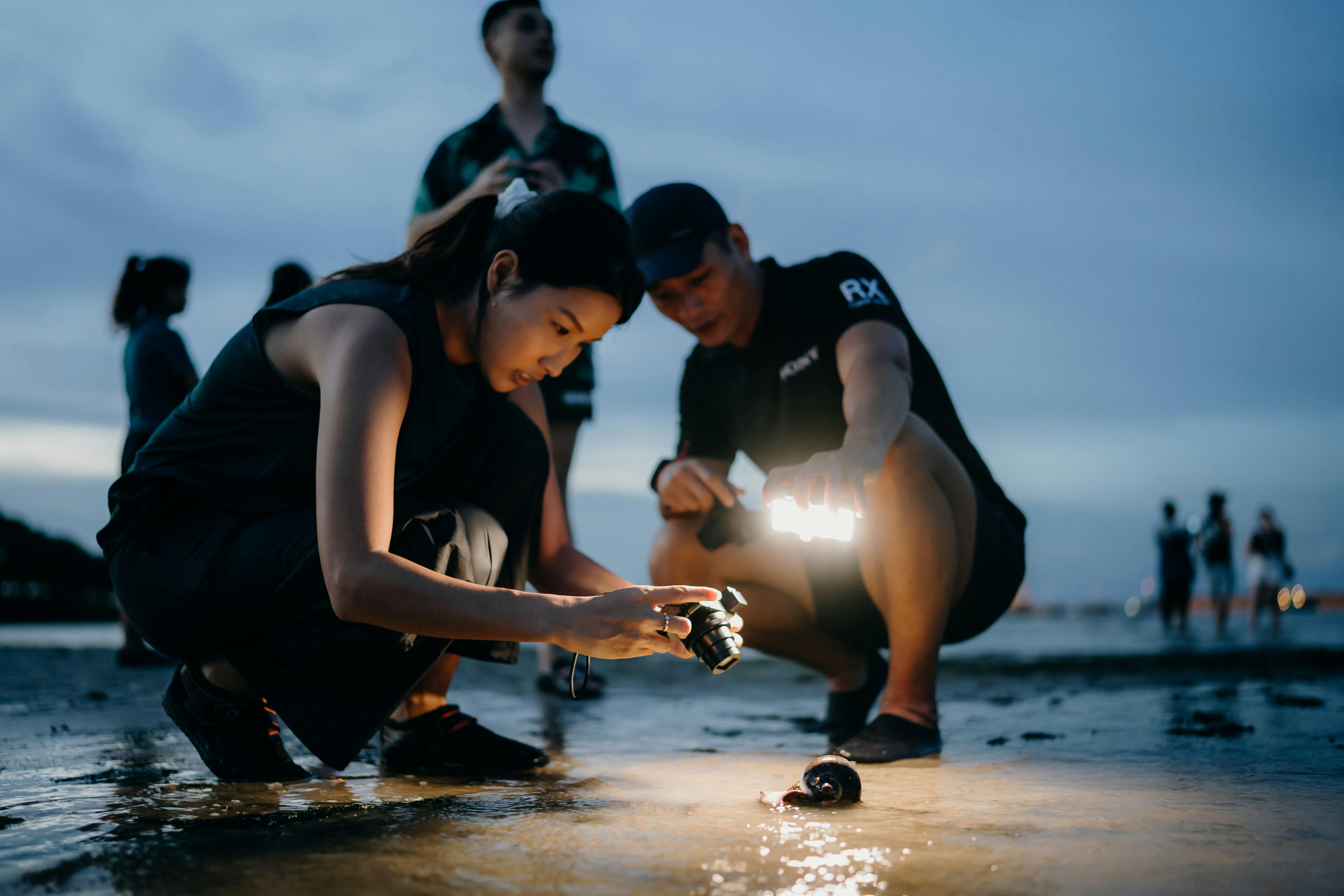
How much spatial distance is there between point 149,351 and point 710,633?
11.8 ft

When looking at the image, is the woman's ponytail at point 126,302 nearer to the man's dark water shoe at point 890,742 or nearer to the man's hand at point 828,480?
the man's hand at point 828,480

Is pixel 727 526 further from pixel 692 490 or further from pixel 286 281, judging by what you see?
pixel 286 281

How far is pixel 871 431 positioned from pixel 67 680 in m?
3.48

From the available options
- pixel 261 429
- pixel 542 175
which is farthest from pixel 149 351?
pixel 261 429

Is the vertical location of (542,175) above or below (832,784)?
above

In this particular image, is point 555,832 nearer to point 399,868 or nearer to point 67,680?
point 399,868

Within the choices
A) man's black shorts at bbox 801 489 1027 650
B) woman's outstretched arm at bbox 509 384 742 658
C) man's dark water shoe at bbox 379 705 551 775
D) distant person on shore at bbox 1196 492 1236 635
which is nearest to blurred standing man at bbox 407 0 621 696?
woman's outstretched arm at bbox 509 384 742 658

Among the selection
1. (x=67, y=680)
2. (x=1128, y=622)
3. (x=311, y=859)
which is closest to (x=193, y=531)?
(x=311, y=859)

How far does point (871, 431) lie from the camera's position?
2217 mm

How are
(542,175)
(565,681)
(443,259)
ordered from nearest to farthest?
(443,259)
(542,175)
(565,681)

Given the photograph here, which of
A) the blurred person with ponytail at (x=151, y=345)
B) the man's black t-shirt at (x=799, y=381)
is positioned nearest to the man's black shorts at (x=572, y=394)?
the man's black t-shirt at (x=799, y=381)

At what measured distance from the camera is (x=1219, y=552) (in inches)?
432

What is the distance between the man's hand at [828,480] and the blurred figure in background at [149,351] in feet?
10.0

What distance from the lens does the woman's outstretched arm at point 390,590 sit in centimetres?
155
